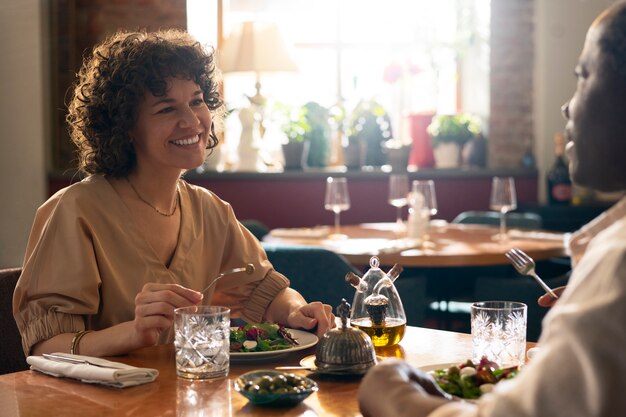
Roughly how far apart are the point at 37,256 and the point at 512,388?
1282mm

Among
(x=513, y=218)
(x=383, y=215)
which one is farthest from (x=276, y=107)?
(x=513, y=218)

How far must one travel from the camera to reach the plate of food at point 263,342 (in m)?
1.70

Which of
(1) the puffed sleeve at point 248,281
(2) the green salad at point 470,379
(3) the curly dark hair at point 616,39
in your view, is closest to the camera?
(3) the curly dark hair at point 616,39

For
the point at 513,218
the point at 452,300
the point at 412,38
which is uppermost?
the point at 412,38

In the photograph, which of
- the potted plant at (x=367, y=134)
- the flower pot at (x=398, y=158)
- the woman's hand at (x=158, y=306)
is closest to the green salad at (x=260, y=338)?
the woman's hand at (x=158, y=306)

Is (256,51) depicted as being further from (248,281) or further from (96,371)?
(96,371)

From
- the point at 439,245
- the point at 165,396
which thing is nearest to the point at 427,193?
the point at 439,245

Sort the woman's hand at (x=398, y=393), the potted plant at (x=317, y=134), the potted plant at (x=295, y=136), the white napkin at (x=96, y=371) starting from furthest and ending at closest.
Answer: the potted plant at (x=317, y=134) → the potted plant at (x=295, y=136) → the white napkin at (x=96, y=371) → the woman's hand at (x=398, y=393)

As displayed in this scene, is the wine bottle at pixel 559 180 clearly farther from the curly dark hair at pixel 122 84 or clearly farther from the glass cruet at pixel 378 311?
the glass cruet at pixel 378 311

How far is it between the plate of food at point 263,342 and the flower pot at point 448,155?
4.46 meters

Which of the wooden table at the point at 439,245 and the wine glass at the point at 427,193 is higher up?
the wine glass at the point at 427,193

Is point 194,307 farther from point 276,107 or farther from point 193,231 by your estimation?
point 276,107

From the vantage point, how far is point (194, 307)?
1.62m

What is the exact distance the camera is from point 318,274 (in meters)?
3.04
